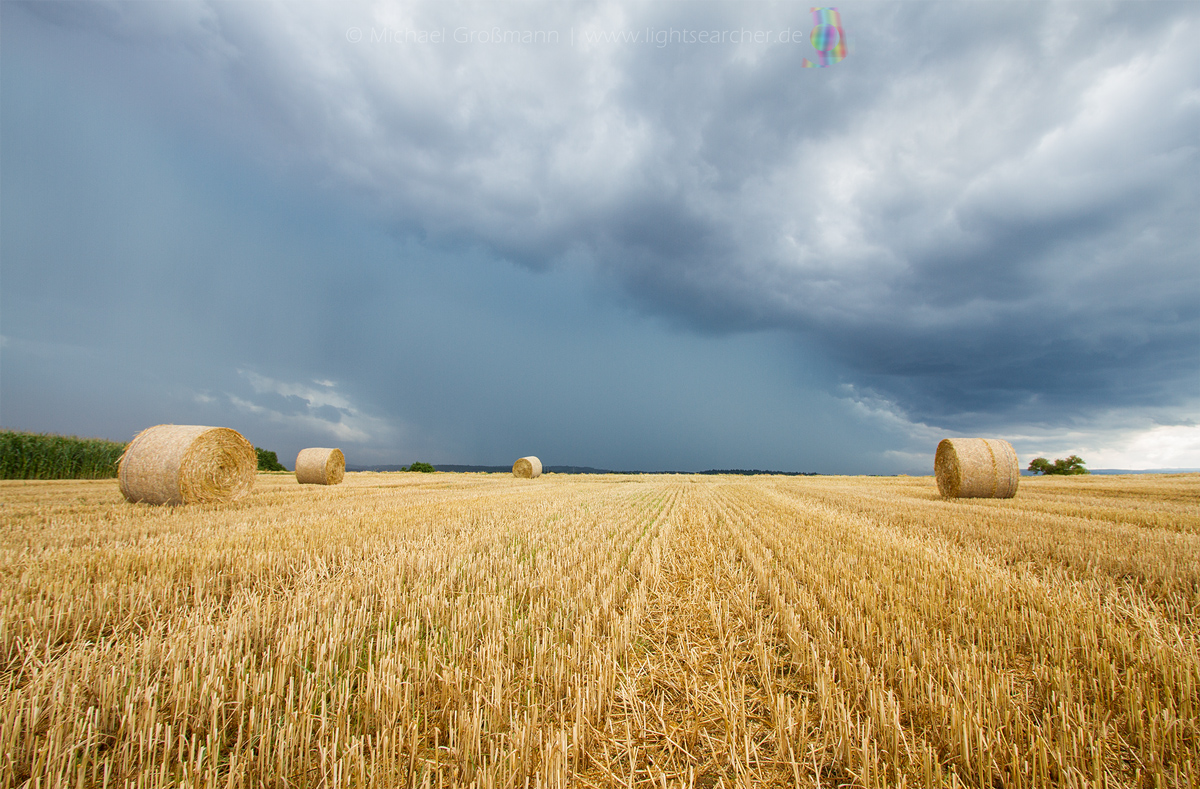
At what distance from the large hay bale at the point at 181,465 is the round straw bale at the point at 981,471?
21.2 metres

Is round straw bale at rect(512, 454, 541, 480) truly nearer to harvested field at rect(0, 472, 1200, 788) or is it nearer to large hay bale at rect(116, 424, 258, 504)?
large hay bale at rect(116, 424, 258, 504)

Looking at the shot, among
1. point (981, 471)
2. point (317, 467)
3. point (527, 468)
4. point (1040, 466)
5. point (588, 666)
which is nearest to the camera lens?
point (588, 666)

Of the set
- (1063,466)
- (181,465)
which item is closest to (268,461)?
(181,465)

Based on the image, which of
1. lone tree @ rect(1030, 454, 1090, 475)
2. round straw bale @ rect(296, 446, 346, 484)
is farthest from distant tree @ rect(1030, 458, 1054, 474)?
round straw bale @ rect(296, 446, 346, 484)

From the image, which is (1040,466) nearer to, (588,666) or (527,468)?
(527,468)

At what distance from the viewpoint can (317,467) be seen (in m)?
21.3

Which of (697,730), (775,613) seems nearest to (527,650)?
(697,730)

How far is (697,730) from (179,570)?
4950 mm

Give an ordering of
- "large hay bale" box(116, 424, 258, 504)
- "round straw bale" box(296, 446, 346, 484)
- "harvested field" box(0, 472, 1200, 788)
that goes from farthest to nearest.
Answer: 1. "round straw bale" box(296, 446, 346, 484)
2. "large hay bale" box(116, 424, 258, 504)
3. "harvested field" box(0, 472, 1200, 788)

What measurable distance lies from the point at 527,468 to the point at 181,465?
23.2 m

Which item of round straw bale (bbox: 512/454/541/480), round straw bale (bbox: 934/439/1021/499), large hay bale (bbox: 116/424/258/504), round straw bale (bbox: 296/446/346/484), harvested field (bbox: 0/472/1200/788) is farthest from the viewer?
round straw bale (bbox: 512/454/541/480)

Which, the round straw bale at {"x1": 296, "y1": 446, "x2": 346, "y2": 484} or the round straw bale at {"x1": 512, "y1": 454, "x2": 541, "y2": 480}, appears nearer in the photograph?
the round straw bale at {"x1": 296, "y1": 446, "x2": 346, "y2": 484}

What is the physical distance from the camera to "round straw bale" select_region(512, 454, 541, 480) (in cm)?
3275

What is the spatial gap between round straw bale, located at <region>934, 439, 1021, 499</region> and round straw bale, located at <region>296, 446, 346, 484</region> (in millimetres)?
25145
